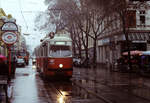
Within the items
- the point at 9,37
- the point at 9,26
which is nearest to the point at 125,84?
the point at 9,37

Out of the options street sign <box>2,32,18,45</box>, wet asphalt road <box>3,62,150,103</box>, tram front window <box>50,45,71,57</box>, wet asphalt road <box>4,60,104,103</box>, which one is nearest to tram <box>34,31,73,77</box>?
tram front window <box>50,45,71,57</box>

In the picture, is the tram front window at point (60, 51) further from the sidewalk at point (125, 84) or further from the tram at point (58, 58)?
the sidewalk at point (125, 84)

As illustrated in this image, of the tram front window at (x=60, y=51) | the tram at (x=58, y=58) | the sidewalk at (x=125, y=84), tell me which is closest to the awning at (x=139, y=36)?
the sidewalk at (x=125, y=84)

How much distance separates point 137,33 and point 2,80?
38077 mm

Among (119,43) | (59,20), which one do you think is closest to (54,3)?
(59,20)

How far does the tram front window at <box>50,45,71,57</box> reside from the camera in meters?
21.6

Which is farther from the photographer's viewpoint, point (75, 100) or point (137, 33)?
point (137, 33)

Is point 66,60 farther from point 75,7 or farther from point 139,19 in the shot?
point 139,19

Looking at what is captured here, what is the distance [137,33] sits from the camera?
47594 millimetres

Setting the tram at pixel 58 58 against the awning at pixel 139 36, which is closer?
the tram at pixel 58 58

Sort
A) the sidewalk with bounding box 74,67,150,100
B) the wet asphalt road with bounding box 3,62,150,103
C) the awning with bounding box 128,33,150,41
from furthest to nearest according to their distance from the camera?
the awning with bounding box 128,33,150,41 → the sidewalk with bounding box 74,67,150,100 → the wet asphalt road with bounding box 3,62,150,103

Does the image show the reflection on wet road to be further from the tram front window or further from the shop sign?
the tram front window

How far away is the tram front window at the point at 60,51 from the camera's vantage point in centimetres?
2161

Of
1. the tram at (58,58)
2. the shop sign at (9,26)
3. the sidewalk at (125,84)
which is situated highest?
the shop sign at (9,26)
